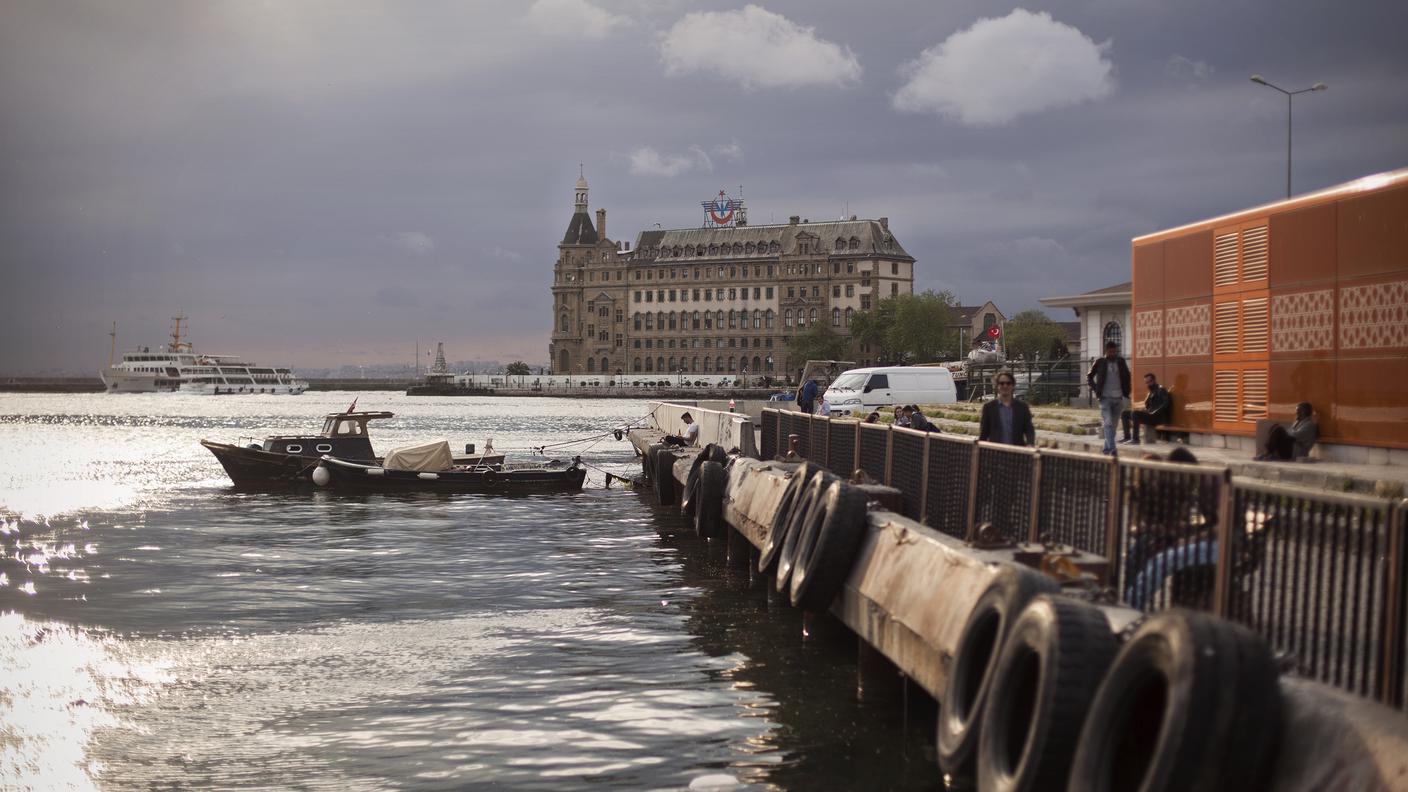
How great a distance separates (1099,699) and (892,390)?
40800 mm

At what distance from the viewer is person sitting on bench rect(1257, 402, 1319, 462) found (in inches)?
734

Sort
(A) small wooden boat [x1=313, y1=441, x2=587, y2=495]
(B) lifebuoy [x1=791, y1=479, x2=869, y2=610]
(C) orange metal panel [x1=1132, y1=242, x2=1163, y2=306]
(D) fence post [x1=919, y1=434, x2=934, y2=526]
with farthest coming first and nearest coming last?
(A) small wooden boat [x1=313, y1=441, x2=587, y2=495]
(C) orange metal panel [x1=1132, y1=242, x2=1163, y2=306]
(D) fence post [x1=919, y1=434, x2=934, y2=526]
(B) lifebuoy [x1=791, y1=479, x2=869, y2=610]

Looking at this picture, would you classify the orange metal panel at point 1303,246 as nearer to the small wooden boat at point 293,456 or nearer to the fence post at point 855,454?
the fence post at point 855,454

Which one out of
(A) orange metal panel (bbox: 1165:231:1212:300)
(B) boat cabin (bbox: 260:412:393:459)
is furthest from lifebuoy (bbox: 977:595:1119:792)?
(B) boat cabin (bbox: 260:412:393:459)

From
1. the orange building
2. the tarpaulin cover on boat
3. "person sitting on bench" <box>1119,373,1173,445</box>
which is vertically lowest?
the tarpaulin cover on boat

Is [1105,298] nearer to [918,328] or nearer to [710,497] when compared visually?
[710,497]

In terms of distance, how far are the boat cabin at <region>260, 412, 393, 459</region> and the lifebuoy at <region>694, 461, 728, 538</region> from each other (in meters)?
19.3

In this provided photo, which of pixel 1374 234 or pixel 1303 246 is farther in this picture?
pixel 1303 246

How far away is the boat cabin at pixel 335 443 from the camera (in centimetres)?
4100

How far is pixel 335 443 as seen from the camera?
4119cm

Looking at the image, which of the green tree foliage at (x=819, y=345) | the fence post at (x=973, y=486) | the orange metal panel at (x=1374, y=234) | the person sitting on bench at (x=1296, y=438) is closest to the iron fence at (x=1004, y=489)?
the fence post at (x=973, y=486)

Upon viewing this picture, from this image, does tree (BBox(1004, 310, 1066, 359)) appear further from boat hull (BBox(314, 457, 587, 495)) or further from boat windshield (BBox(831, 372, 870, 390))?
boat hull (BBox(314, 457, 587, 495))

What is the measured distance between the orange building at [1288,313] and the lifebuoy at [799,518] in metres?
8.75

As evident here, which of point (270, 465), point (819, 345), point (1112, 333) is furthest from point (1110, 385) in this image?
point (819, 345)
